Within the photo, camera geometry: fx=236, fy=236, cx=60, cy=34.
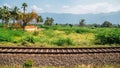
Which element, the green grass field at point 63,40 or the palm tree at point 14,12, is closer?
the green grass field at point 63,40

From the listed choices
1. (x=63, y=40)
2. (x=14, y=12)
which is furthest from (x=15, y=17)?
(x=63, y=40)

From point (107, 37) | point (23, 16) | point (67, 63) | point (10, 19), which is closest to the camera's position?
point (67, 63)

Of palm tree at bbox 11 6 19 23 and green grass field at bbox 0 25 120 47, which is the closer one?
green grass field at bbox 0 25 120 47

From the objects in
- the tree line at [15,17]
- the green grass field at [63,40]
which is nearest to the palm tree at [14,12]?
the tree line at [15,17]

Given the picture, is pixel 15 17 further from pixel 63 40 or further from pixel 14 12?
pixel 63 40

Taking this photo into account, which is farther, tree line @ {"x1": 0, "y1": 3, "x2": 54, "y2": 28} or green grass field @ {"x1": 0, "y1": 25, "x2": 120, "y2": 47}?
tree line @ {"x1": 0, "y1": 3, "x2": 54, "y2": 28}

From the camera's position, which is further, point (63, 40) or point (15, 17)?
point (15, 17)

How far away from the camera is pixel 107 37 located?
26.9m

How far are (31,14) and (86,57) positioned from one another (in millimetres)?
84101

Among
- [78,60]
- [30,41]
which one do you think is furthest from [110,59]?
[30,41]

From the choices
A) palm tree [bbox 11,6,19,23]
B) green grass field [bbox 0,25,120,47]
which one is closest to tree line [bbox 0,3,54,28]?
palm tree [bbox 11,6,19,23]

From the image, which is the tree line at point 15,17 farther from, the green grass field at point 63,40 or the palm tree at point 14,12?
the green grass field at point 63,40

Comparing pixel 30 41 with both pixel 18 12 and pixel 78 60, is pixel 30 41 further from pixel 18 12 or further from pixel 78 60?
pixel 18 12

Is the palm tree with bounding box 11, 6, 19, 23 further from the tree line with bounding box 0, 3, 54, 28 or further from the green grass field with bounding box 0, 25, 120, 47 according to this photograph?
the green grass field with bounding box 0, 25, 120, 47
